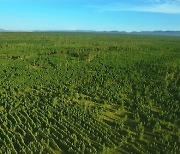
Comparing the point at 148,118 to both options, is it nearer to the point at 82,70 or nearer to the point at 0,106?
the point at 0,106

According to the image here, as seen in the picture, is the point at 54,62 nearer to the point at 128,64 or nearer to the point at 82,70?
the point at 82,70

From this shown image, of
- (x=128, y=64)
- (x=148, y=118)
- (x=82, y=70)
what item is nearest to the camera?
(x=148, y=118)

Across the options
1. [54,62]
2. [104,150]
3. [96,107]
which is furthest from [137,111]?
[54,62]

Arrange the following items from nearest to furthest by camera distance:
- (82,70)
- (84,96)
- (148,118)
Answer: (148,118)
(84,96)
(82,70)

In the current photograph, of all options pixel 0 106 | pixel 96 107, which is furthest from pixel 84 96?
pixel 0 106

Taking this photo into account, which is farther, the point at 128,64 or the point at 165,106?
the point at 128,64

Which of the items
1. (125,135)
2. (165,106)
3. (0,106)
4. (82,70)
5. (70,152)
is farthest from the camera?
(82,70)
